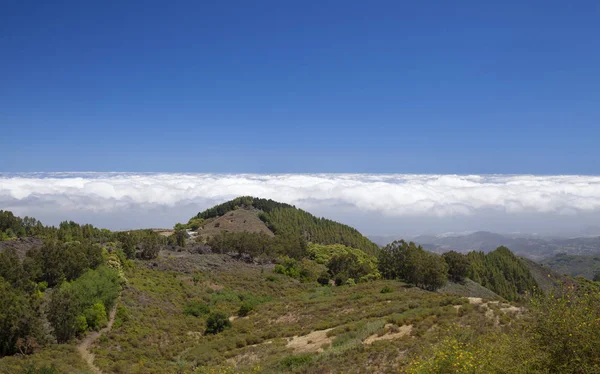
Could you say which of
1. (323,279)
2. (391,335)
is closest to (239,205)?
→ (323,279)

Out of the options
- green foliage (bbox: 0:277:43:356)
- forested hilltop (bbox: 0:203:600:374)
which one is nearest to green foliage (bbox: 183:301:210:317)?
forested hilltop (bbox: 0:203:600:374)

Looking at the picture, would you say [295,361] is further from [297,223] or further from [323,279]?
[297,223]

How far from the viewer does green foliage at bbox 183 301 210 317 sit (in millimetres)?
48031

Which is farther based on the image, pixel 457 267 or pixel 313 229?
pixel 313 229

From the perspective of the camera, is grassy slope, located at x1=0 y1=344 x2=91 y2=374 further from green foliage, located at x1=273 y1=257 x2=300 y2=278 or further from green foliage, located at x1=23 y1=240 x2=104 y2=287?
green foliage, located at x1=273 y1=257 x2=300 y2=278

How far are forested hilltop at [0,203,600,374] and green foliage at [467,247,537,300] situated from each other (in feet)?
20.2

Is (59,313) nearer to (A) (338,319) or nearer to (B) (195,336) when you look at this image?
(B) (195,336)

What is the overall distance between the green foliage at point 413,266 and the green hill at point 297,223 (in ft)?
212

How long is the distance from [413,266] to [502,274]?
177ft

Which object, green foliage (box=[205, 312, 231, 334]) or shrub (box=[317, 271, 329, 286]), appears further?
shrub (box=[317, 271, 329, 286])

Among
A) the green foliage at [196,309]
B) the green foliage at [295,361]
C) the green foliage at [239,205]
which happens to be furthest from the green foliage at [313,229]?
the green foliage at [295,361]

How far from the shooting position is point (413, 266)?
62750 mm

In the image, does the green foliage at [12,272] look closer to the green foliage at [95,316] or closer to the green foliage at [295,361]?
the green foliage at [95,316]

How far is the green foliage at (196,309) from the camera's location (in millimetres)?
48031
